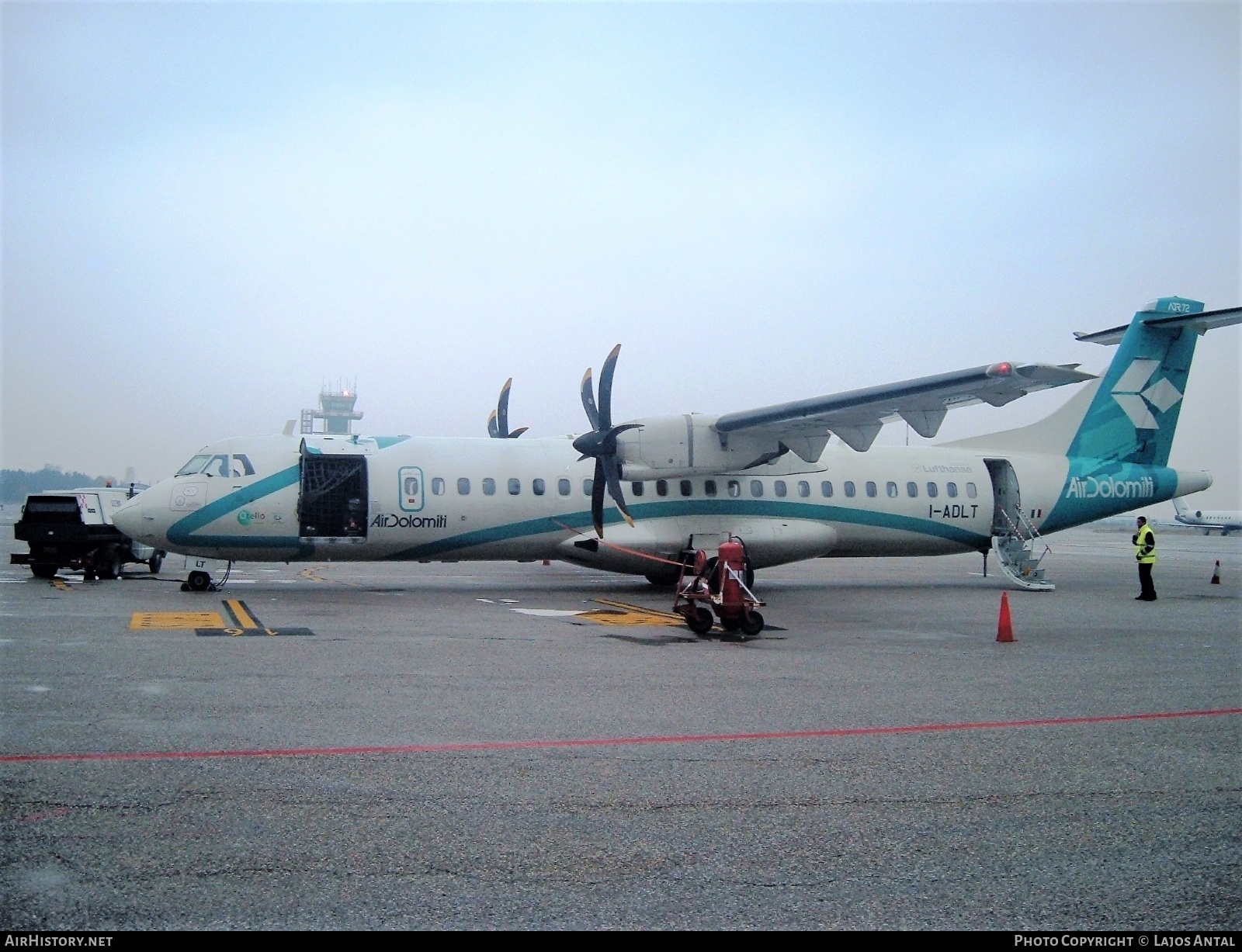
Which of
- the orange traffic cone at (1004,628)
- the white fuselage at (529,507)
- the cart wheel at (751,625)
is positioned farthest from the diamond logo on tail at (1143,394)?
the cart wheel at (751,625)

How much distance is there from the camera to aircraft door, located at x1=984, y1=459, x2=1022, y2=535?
2348cm

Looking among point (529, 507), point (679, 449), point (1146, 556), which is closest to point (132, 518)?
point (529, 507)

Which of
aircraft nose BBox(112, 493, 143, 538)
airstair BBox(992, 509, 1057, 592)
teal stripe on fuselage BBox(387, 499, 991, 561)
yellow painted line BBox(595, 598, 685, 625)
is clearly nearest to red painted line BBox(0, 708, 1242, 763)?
yellow painted line BBox(595, 598, 685, 625)

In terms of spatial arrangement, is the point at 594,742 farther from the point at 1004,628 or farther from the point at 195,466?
the point at 195,466

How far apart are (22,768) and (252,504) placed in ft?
44.3

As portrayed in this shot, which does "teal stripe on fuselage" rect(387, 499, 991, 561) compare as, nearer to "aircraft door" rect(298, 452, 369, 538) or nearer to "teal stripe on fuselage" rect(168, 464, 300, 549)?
"aircraft door" rect(298, 452, 369, 538)

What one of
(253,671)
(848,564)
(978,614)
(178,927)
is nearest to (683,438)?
(978,614)

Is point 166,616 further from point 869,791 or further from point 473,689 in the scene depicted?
point 869,791

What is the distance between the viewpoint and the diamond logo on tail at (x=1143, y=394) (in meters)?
23.8

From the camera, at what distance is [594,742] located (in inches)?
281

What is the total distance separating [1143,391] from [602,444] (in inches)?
562

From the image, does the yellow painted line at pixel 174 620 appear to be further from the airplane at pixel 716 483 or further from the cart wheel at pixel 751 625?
the cart wheel at pixel 751 625

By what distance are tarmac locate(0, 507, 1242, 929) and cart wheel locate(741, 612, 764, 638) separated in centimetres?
71

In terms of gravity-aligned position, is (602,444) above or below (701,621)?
above
